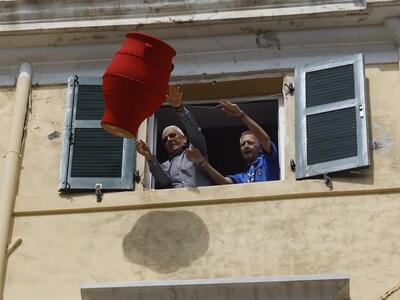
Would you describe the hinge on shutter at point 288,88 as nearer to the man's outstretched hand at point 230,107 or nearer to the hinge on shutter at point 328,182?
the man's outstretched hand at point 230,107

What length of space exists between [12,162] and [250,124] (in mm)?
1801

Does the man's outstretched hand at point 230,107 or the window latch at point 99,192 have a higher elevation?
the man's outstretched hand at point 230,107

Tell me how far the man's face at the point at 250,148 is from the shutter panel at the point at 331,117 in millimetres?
415

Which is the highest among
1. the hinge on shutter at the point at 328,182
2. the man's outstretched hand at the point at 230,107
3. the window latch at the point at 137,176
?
the man's outstretched hand at the point at 230,107

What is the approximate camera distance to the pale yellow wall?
7.73m

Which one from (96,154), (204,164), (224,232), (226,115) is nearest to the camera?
(224,232)

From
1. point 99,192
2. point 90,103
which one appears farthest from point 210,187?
point 90,103

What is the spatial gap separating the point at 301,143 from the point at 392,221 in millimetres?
978

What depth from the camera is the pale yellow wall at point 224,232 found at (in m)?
7.73

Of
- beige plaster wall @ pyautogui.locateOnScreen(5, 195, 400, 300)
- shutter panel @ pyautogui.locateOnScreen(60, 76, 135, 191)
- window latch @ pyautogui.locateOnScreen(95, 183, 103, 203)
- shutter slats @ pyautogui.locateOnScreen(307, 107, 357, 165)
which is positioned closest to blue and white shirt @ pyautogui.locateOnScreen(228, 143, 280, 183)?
shutter slats @ pyautogui.locateOnScreen(307, 107, 357, 165)

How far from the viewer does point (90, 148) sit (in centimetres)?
866

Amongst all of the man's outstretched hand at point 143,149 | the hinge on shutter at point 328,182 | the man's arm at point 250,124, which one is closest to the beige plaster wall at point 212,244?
the hinge on shutter at point 328,182

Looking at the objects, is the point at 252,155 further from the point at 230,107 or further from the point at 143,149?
the point at 143,149

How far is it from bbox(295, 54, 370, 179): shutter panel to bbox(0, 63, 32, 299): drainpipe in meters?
2.10
